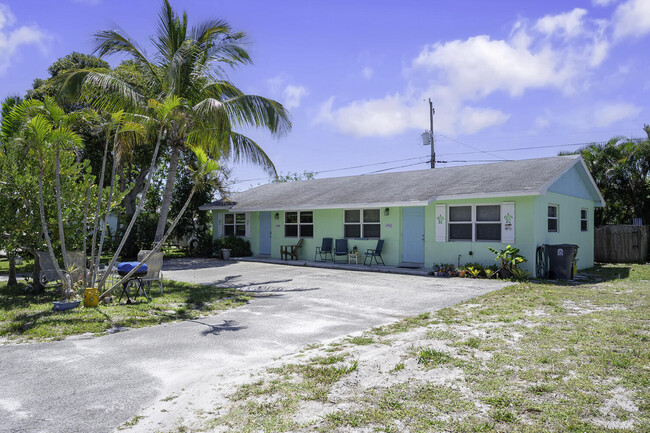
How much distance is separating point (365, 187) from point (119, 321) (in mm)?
13217

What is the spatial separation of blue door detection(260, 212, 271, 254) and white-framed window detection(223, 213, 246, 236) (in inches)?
51.0

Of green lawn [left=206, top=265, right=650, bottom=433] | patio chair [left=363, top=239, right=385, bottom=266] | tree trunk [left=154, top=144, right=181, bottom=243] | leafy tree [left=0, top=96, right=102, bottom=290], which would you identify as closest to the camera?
green lawn [left=206, top=265, right=650, bottom=433]

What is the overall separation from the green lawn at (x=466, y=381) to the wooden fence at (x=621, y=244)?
14.7m

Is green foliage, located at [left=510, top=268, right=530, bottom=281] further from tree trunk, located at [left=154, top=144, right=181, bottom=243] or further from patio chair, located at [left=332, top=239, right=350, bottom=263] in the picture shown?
tree trunk, located at [left=154, top=144, right=181, bottom=243]

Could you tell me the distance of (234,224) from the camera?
22109 mm

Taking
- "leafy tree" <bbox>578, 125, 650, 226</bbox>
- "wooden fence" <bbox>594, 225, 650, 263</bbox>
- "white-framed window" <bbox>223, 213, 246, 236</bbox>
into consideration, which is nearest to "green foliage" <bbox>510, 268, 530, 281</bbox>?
"wooden fence" <bbox>594, 225, 650, 263</bbox>

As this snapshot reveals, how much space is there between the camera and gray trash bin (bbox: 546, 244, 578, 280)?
13172mm

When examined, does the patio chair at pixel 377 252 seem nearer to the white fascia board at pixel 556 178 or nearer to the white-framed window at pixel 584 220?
the white fascia board at pixel 556 178

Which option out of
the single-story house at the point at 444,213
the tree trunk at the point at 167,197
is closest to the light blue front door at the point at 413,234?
the single-story house at the point at 444,213

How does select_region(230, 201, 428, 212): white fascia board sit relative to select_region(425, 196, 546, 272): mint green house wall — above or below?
above

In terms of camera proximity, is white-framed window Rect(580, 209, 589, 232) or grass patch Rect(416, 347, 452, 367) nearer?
grass patch Rect(416, 347, 452, 367)

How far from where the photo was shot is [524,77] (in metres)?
18.5

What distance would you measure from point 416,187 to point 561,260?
561cm

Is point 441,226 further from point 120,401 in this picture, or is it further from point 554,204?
point 120,401
